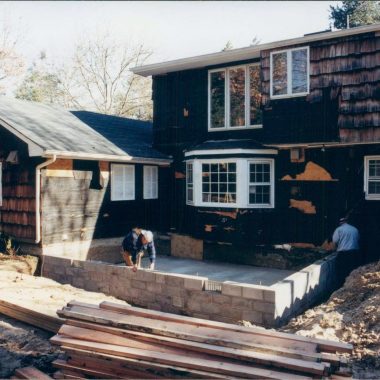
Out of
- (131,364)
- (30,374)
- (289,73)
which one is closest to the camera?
(131,364)

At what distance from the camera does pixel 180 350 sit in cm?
562

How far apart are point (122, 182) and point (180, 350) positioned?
364 inches

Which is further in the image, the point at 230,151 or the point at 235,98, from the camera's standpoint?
the point at 235,98

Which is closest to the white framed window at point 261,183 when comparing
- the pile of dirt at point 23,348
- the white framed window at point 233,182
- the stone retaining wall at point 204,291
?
the white framed window at point 233,182

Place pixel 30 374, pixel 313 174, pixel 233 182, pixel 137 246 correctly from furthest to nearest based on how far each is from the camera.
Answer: pixel 233 182
pixel 313 174
pixel 137 246
pixel 30 374

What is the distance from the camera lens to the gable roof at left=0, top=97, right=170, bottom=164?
11.7 meters

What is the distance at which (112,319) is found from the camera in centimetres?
624

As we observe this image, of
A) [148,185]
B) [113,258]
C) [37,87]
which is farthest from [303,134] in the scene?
[37,87]

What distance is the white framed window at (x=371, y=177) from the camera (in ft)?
38.8

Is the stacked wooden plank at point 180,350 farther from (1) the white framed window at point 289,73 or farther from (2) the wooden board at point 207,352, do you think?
(1) the white framed window at point 289,73

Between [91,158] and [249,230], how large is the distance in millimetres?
5388

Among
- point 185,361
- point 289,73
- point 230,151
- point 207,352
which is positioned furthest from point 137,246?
point 289,73

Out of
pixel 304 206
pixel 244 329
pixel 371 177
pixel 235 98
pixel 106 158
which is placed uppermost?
pixel 235 98

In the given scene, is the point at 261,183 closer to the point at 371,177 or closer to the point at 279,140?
the point at 279,140
